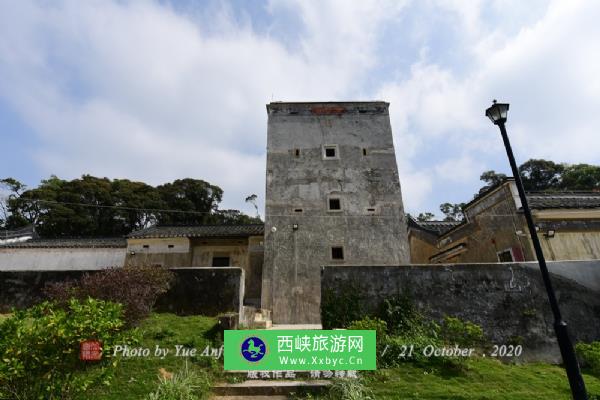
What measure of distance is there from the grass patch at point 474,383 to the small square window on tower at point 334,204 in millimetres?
7919

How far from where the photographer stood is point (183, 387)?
5.32 meters

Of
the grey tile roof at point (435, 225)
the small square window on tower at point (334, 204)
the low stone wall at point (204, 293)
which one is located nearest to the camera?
the low stone wall at point (204, 293)

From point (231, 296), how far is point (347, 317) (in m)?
3.35

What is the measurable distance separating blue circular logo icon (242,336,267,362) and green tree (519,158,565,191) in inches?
1522

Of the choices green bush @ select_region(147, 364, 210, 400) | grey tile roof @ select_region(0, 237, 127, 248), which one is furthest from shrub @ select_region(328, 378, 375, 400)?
grey tile roof @ select_region(0, 237, 127, 248)

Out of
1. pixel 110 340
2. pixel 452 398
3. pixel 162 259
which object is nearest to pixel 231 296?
pixel 110 340

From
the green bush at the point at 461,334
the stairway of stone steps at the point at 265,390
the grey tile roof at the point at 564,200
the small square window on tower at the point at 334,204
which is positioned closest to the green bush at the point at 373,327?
the green bush at the point at 461,334

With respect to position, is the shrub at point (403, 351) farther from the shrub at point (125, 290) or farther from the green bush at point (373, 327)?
the shrub at point (125, 290)

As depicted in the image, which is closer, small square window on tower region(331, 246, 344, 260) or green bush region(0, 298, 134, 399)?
green bush region(0, 298, 134, 399)

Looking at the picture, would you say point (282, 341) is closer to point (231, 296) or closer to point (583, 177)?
point (231, 296)

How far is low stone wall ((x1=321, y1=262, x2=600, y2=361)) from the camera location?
8.37 meters

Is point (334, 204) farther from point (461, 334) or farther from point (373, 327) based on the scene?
point (461, 334)

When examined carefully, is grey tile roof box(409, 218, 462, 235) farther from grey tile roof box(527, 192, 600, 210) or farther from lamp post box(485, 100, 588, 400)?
lamp post box(485, 100, 588, 400)

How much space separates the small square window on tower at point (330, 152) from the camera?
15203 millimetres
